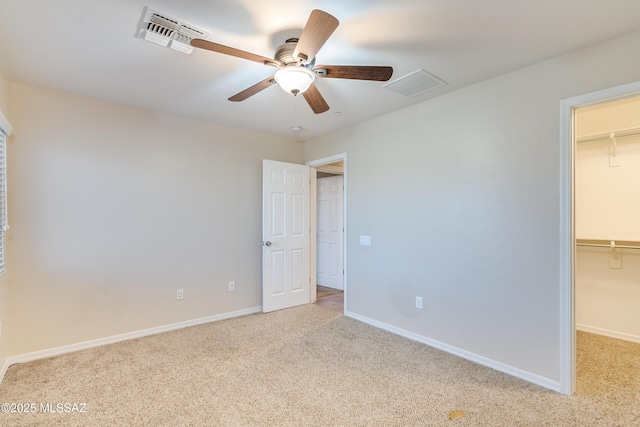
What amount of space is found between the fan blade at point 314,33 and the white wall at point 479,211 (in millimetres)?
1780

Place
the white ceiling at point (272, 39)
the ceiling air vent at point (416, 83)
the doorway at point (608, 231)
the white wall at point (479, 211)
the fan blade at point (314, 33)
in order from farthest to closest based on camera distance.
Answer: the doorway at point (608, 231)
the ceiling air vent at point (416, 83)
the white wall at point (479, 211)
the white ceiling at point (272, 39)
the fan blade at point (314, 33)

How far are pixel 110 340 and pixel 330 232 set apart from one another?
3644mm

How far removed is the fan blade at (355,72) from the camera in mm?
1874

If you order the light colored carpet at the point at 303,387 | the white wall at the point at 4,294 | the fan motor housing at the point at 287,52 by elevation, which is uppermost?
the fan motor housing at the point at 287,52

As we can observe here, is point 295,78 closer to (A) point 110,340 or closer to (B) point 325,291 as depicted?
(A) point 110,340

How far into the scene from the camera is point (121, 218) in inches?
128

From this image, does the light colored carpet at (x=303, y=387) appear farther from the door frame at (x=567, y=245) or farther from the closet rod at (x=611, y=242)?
the closet rod at (x=611, y=242)

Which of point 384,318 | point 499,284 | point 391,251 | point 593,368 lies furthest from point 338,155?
point 593,368

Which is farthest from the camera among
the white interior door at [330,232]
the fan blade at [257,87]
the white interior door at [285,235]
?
the white interior door at [330,232]

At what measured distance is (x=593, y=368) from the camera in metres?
2.59

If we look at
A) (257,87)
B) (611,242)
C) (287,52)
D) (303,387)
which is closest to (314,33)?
(287,52)

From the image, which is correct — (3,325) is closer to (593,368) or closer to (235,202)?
(235,202)

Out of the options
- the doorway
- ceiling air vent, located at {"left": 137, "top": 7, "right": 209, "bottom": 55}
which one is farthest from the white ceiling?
the doorway

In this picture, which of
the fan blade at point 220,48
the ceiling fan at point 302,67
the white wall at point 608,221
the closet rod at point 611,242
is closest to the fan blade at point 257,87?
the ceiling fan at point 302,67
